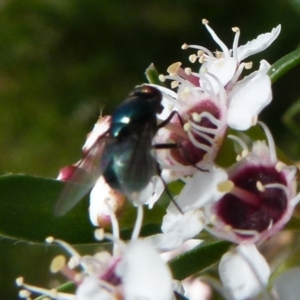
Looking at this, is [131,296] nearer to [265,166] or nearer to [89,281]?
[89,281]

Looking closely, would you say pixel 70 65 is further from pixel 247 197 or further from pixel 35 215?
pixel 247 197

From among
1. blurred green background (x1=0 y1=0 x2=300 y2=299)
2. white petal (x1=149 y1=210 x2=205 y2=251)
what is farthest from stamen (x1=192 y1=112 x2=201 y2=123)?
blurred green background (x1=0 y1=0 x2=300 y2=299)

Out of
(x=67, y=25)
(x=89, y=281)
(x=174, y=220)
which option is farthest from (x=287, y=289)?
(x=67, y=25)

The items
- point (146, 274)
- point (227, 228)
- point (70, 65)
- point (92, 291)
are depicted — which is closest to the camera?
point (146, 274)

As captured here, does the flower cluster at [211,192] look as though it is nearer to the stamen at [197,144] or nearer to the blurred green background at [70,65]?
the stamen at [197,144]

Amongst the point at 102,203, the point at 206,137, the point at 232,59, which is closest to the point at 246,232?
the point at 206,137

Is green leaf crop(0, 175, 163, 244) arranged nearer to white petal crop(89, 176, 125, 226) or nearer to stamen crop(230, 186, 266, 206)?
white petal crop(89, 176, 125, 226)
